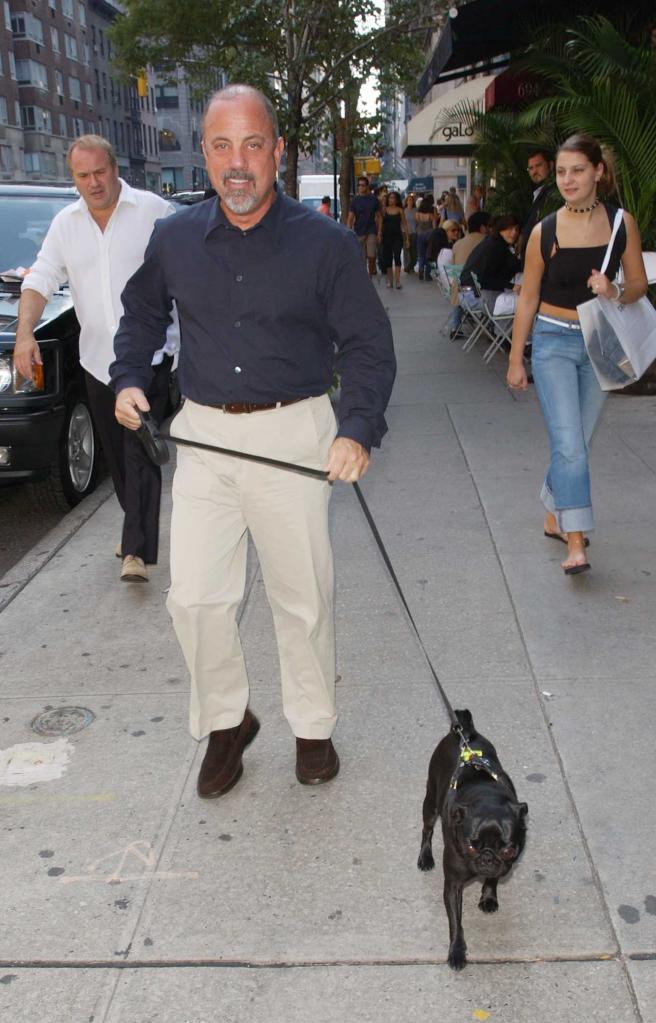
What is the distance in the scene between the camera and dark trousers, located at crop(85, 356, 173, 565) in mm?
5168

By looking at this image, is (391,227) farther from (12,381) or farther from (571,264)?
(571,264)

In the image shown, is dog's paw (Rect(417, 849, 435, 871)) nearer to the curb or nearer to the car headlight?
the curb

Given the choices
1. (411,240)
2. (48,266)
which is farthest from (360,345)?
→ (411,240)

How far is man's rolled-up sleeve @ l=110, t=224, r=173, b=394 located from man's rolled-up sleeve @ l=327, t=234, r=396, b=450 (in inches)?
22.9

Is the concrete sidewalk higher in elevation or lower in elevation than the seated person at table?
lower

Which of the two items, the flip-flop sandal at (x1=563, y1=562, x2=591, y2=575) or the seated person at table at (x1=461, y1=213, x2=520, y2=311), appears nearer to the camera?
the flip-flop sandal at (x1=563, y1=562, x2=591, y2=575)

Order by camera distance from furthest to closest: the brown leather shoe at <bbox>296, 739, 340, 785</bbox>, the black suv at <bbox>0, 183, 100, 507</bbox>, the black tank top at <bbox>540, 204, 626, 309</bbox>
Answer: the black suv at <bbox>0, 183, 100, 507</bbox> < the black tank top at <bbox>540, 204, 626, 309</bbox> < the brown leather shoe at <bbox>296, 739, 340, 785</bbox>

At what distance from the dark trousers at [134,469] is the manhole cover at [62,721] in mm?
1408

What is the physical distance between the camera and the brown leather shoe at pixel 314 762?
3439 millimetres

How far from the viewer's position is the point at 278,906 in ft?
9.32

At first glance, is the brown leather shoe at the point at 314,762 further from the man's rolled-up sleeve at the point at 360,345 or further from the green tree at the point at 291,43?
the green tree at the point at 291,43

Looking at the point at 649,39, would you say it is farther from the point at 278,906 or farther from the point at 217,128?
the point at 278,906

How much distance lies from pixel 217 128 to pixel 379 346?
29.9 inches

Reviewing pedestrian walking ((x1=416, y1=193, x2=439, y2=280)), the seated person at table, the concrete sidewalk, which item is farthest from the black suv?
pedestrian walking ((x1=416, y1=193, x2=439, y2=280))
